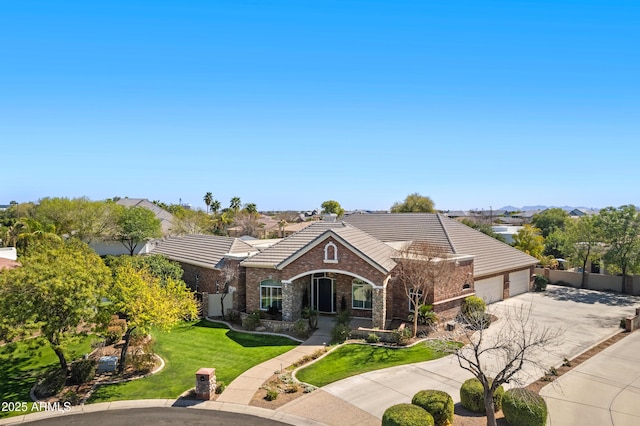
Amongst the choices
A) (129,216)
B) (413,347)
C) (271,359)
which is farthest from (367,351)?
(129,216)

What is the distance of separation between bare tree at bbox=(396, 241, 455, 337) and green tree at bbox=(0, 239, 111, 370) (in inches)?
661

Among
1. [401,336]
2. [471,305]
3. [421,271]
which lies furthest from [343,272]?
[471,305]

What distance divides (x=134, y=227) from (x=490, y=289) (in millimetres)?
44778

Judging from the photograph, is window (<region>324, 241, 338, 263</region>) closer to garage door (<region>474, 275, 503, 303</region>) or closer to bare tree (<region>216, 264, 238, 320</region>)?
bare tree (<region>216, 264, 238, 320</region>)

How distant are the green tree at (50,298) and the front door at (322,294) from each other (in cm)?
1437

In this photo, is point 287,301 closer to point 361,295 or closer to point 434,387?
point 361,295

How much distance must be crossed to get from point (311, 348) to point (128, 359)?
9347mm

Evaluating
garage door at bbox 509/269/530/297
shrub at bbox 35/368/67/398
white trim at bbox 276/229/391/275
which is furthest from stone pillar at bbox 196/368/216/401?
garage door at bbox 509/269/530/297

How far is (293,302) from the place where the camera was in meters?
27.3

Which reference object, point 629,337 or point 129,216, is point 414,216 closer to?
point 629,337

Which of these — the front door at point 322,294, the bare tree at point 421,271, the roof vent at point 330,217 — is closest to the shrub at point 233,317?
the front door at point 322,294

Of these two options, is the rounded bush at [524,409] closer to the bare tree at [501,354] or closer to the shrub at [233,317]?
the bare tree at [501,354]

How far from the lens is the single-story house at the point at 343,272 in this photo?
A: 86.4 feet

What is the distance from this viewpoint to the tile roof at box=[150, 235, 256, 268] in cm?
3294
